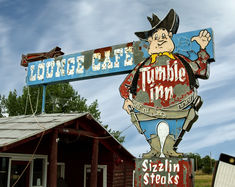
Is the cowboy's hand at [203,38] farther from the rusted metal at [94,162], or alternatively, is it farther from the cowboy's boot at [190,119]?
the rusted metal at [94,162]

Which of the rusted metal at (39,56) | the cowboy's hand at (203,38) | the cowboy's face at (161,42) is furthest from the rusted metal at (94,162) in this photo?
the cowboy's hand at (203,38)

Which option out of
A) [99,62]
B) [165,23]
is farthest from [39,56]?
[165,23]

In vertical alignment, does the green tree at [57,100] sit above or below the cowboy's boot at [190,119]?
above

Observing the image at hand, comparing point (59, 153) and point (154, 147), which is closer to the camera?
point (154, 147)

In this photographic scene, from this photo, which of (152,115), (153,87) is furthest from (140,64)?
(152,115)

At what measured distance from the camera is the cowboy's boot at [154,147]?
11445 mm

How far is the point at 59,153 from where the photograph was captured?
16.0 meters

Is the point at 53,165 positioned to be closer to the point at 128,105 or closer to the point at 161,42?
the point at 128,105

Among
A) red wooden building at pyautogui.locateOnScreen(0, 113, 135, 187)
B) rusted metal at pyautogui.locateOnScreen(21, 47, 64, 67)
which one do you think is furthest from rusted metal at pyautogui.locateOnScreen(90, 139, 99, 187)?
rusted metal at pyautogui.locateOnScreen(21, 47, 64, 67)

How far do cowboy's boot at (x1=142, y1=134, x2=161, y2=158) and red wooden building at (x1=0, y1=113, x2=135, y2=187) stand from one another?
286cm

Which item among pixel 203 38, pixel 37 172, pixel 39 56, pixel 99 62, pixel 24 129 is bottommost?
pixel 37 172

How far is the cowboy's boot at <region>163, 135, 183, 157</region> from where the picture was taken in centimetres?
1111

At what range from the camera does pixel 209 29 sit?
37.8 feet

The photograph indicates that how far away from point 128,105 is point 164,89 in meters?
1.53
